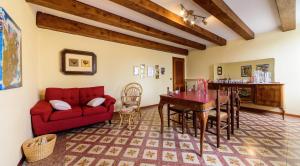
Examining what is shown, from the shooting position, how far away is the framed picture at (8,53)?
1.35 meters

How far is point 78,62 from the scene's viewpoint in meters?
3.51

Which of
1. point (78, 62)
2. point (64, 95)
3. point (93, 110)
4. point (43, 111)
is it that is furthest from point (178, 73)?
point (43, 111)

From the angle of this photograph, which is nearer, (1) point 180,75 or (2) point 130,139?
(2) point 130,139

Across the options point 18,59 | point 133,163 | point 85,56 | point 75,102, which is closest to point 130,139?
point 133,163

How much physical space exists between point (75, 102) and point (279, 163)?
12.5 ft

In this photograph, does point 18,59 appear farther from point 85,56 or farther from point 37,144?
point 85,56

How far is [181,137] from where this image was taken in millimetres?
A: 2559

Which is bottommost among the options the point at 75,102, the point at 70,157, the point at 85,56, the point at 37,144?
the point at 70,157

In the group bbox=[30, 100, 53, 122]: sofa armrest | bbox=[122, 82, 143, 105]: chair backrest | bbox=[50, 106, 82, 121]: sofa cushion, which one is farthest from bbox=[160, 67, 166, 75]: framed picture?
bbox=[30, 100, 53, 122]: sofa armrest

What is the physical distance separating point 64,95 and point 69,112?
0.64 m

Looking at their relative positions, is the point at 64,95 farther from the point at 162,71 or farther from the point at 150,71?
the point at 162,71

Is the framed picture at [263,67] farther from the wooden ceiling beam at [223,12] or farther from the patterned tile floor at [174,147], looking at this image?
the patterned tile floor at [174,147]

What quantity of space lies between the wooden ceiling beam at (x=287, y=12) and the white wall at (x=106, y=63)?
11.9ft

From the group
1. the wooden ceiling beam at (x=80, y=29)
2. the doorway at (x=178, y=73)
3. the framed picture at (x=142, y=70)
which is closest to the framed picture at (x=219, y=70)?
the doorway at (x=178, y=73)
